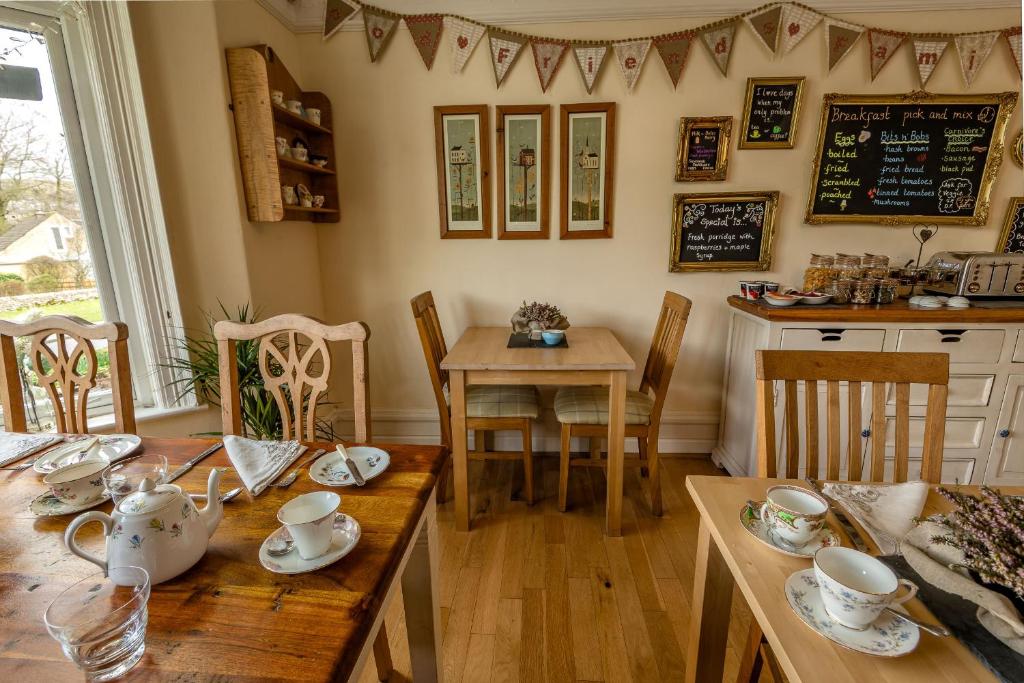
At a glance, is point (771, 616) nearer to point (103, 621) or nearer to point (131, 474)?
point (103, 621)

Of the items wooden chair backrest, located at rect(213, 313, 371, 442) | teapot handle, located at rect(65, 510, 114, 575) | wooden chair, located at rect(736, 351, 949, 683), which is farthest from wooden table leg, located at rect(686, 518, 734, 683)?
teapot handle, located at rect(65, 510, 114, 575)

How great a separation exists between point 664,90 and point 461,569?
243 centimetres

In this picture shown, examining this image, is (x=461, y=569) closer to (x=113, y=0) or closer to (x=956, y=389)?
(x=956, y=389)

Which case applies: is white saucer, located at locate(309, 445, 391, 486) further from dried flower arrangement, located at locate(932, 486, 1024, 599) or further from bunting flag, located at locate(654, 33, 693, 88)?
bunting flag, located at locate(654, 33, 693, 88)

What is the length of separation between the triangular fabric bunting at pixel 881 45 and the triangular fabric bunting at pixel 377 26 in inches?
91.2

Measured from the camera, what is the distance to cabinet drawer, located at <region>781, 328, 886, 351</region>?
1968 mm

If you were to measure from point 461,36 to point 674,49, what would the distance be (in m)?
1.05

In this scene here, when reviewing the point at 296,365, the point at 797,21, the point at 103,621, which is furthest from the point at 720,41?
the point at 103,621

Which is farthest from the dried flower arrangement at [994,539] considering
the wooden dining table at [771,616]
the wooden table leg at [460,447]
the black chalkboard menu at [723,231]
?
the black chalkboard menu at [723,231]

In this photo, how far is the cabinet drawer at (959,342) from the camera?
76.3 inches

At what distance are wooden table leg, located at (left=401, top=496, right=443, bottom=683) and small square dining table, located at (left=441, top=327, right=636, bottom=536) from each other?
2.63ft

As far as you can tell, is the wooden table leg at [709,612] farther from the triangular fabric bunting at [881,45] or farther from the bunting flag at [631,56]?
the triangular fabric bunting at [881,45]

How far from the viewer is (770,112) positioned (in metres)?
2.24

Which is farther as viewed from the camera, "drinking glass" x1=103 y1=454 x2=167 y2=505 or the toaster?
the toaster
